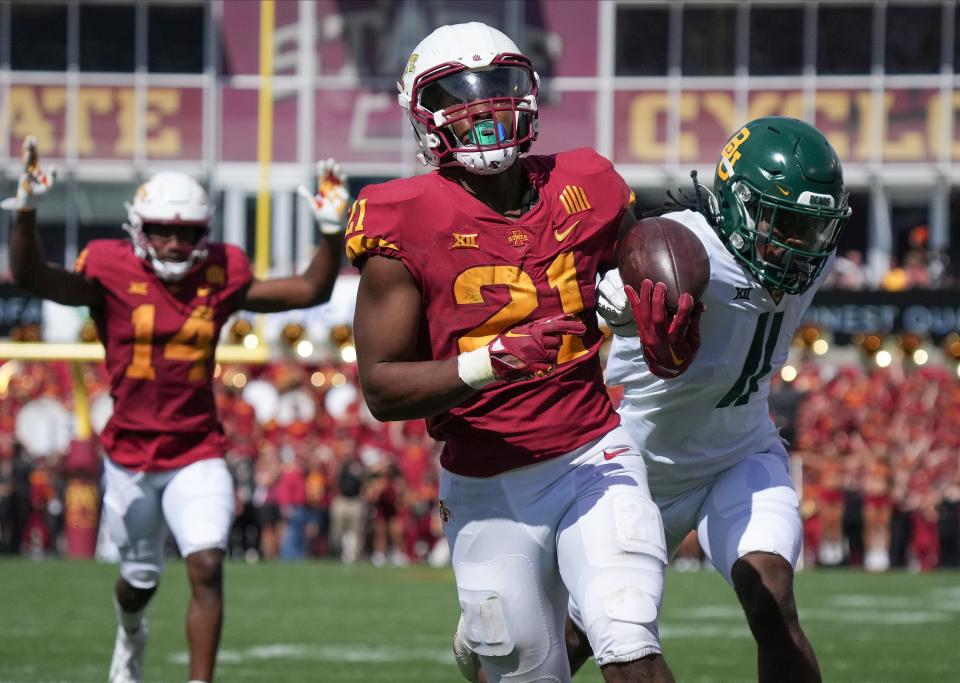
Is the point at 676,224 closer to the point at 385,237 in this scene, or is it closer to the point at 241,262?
the point at 385,237

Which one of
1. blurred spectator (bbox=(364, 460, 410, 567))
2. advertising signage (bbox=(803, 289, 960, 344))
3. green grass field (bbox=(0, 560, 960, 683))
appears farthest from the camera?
advertising signage (bbox=(803, 289, 960, 344))

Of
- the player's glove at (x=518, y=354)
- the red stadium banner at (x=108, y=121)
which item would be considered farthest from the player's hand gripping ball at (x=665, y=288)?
the red stadium banner at (x=108, y=121)

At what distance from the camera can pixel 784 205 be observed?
4305mm

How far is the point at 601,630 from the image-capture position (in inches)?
151

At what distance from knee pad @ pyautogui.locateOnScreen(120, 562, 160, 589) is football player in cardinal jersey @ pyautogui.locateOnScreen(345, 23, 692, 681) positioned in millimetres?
2429

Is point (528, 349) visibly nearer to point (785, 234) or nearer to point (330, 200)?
point (785, 234)

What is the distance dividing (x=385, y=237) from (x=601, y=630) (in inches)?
43.3

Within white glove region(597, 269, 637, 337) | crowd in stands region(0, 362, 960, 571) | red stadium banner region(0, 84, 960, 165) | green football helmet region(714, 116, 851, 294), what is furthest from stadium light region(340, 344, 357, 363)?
white glove region(597, 269, 637, 337)

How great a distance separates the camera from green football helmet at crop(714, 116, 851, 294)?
4.32 m

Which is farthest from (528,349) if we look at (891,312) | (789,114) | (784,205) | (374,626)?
(789,114)

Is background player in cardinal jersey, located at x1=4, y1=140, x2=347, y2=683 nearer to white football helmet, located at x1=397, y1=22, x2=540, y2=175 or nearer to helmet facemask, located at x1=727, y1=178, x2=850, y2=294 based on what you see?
white football helmet, located at x1=397, y1=22, x2=540, y2=175

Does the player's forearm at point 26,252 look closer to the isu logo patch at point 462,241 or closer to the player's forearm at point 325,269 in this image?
the player's forearm at point 325,269

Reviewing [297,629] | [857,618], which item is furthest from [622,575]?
[857,618]

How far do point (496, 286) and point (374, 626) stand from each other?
18.8 ft
